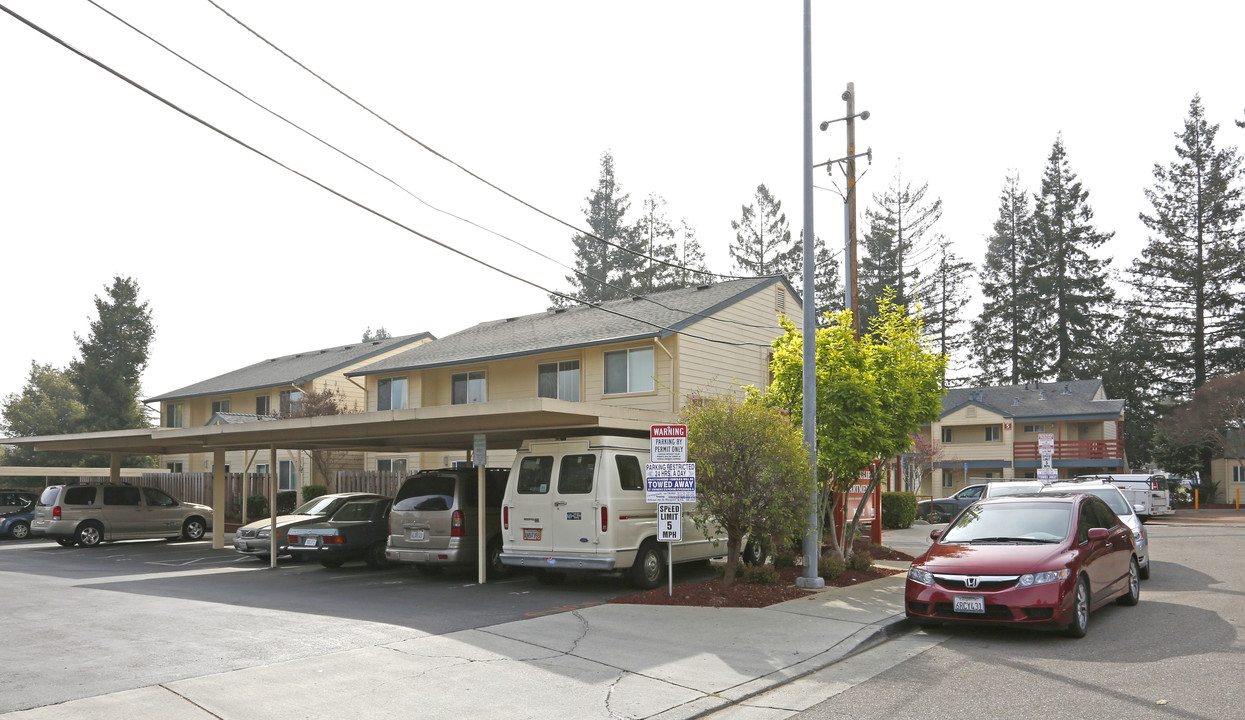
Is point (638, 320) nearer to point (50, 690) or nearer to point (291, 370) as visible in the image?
point (50, 690)

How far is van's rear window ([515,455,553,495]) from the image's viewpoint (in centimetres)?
1327

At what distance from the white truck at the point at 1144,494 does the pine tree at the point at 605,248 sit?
1173 inches

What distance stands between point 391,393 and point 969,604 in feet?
84.6

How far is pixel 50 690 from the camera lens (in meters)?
7.16

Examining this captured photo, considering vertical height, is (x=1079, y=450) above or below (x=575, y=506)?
below

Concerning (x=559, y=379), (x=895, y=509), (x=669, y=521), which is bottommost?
(x=895, y=509)

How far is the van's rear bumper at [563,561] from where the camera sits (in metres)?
12.4

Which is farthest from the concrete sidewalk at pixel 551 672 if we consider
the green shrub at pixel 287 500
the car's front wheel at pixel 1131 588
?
the green shrub at pixel 287 500

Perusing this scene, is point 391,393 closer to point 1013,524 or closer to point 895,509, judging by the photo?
point 895,509

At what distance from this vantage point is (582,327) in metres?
27.4

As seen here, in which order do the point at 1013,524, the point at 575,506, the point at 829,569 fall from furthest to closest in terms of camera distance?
the point at 829,569 < the point at 575,506 < the point at 1013,524

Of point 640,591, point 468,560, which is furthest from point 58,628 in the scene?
point 640,591

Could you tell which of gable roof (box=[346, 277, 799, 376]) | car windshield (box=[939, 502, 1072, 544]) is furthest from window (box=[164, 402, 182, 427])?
car windshield (box=[939, 502, 1072, 544])

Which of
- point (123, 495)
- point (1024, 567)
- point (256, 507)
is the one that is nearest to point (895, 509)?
point (1024, 567)
